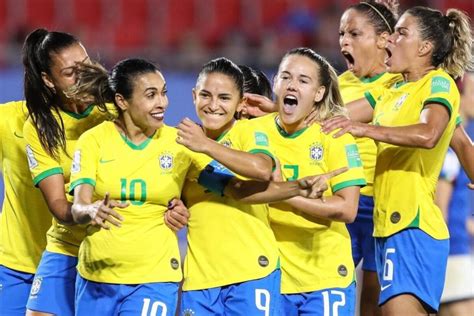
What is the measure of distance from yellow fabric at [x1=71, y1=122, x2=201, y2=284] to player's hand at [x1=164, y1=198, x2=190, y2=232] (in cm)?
3

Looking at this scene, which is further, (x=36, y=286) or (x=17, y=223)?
(x=17, y=223)

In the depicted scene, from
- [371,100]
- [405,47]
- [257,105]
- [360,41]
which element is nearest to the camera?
[405,47]

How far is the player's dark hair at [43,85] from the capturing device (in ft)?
19.6

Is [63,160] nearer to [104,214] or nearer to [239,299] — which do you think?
[104,214]

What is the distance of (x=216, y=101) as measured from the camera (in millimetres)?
5578

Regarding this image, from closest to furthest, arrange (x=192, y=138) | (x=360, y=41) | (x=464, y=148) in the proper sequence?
(x=192, y=138), (x=464, y=148), (x=360, y=41)

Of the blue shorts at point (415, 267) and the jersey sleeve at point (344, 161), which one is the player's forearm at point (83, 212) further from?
the blue shorts at point (415, 267)

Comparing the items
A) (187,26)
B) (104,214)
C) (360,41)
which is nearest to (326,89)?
(360,41)

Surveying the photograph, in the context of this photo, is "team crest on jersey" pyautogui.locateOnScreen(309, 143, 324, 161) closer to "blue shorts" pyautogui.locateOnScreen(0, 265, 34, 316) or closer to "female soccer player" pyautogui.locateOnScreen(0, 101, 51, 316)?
"female soccer player" pyautogui.locateOnScreen(0, 101, 51, 316)

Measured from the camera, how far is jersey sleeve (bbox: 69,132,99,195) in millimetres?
5441

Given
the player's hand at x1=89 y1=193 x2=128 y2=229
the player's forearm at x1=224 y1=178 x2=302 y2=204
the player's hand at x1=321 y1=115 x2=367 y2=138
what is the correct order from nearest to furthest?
the player's hand at x1=89 y1=193 x2=128 y2=229, the player's forearm at x1=224 y1=178 x2=302 y2=204, the player's hand at x1=321 y1=115 x2=367 y2=138

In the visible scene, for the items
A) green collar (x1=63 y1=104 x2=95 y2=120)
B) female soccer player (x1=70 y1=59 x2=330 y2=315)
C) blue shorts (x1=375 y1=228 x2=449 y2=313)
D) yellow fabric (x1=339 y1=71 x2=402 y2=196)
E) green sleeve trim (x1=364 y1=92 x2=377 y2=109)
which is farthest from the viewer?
yellow fabric (x1=339 y1=71 x2=402 y2=196)

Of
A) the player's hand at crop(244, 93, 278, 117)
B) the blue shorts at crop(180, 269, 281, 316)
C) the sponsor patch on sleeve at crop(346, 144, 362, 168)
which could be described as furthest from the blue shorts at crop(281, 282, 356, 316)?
the player's hand at crop(244, 93, 278, 117)

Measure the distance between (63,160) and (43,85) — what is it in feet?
1.52
